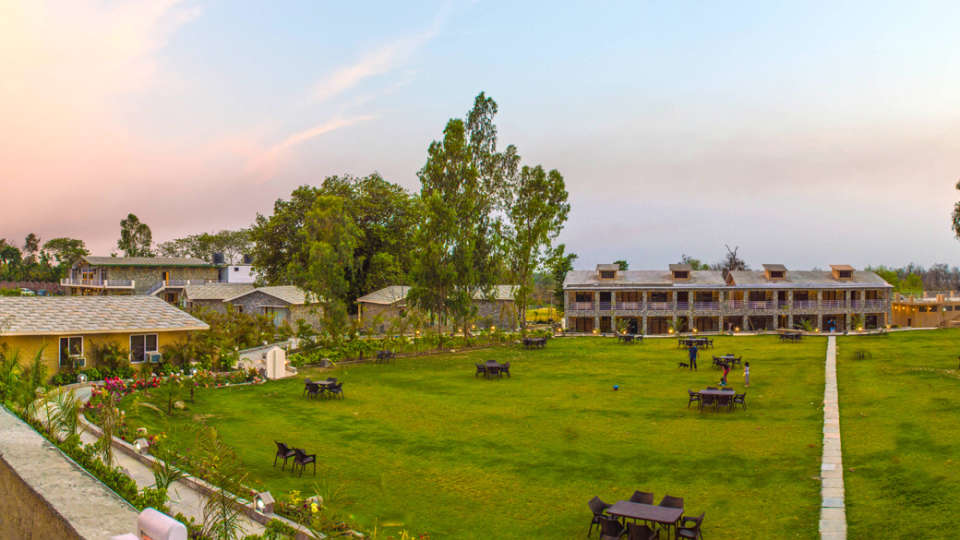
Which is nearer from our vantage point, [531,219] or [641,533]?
[641,533]

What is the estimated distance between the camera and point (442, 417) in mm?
22016

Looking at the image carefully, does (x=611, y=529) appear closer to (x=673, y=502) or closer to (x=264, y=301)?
(x=673, y=502)

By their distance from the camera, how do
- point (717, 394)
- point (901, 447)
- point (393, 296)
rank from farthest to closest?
point (393, 296) → point (717, 394) → point (901, 447)

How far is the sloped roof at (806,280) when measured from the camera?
58.2 metres

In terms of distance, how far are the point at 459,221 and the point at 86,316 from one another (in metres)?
23.8

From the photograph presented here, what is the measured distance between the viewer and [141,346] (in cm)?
2856

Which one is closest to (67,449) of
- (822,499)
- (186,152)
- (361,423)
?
(361,423)

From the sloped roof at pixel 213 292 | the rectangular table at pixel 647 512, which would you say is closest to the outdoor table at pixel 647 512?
the rectangular table at pixel 647 512


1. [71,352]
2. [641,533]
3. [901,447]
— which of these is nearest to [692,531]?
[641,533]

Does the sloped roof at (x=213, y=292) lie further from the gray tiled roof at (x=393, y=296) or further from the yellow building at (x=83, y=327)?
the yellow building at (x=83, y=327)

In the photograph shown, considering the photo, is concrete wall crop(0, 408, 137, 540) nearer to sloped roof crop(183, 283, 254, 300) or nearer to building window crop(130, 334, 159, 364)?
building window crop(130, 334, 159, 364)

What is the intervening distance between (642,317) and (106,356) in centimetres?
4222

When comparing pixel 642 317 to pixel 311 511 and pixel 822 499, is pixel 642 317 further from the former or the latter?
pixel 311 511

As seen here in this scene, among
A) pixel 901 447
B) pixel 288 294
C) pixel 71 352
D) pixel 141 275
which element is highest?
pixel 141 275
